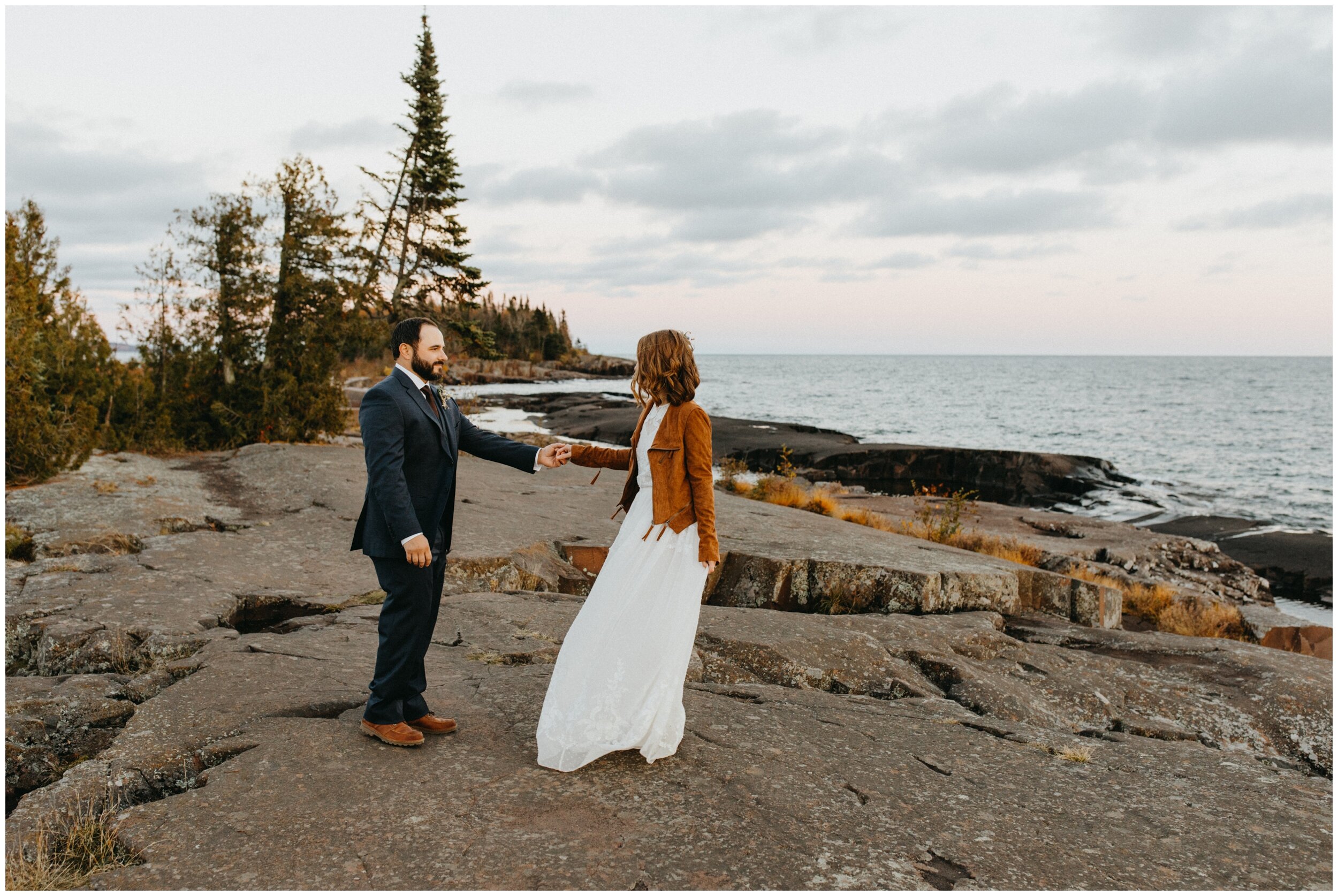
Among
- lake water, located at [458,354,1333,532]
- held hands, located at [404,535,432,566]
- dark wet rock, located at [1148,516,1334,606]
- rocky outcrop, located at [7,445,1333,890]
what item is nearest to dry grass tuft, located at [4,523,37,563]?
rocky outcrop, located at [7,445,1333,890]

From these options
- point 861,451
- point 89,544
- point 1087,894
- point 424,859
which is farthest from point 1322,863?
point 861,451

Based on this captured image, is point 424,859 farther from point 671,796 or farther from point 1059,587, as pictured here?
point 1059,587

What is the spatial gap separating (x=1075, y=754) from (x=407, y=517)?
3.82 metres

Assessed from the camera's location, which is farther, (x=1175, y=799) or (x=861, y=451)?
(x=861, y=451)

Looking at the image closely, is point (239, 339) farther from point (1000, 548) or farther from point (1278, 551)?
point (1278, 551)

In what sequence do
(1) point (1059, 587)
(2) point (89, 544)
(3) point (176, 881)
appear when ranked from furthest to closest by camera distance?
(1) point (1059, 587) → (2) point (89, 544) → (3) point (176, 881)

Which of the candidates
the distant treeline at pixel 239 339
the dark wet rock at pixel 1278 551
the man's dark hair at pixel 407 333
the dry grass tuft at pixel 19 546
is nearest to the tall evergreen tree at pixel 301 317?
the distant treeline at pixel 239 339

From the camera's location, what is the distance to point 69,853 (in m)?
2.95

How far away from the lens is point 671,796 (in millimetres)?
3592

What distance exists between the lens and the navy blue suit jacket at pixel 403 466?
388 centimetres

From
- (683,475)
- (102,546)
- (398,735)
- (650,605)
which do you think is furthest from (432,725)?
(102,546)

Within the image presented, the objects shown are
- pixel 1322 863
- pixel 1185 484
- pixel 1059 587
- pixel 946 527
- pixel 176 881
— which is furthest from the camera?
pixel 1185 484

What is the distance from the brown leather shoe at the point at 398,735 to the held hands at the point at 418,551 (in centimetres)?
84

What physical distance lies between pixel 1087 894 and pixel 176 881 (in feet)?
11.0
